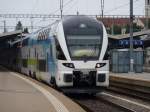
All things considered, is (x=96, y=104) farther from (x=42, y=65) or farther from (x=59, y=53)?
(x=42, y=65)

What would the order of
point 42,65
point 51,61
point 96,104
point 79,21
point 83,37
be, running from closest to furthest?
point 96,104
point 83,37
point 79,21
point 51,61
point 42,65

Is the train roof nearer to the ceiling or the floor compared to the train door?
Result: nearer to the ceiling

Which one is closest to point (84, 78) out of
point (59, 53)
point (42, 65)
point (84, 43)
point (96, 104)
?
point (96, 104)

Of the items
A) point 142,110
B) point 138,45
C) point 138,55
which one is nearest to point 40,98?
point 142,110

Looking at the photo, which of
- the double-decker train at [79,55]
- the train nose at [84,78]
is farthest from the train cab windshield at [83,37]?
the train nose at [84,78]

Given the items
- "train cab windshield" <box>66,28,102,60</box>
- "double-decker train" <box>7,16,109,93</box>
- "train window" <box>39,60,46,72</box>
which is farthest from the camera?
"train window" <box>39,60,46,72</box>

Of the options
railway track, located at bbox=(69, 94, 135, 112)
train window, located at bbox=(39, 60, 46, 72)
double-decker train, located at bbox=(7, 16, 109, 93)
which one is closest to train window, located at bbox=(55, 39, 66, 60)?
double-decker train, located at bbox=(7, 16, 109, 93)

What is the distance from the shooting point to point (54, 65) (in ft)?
71.2

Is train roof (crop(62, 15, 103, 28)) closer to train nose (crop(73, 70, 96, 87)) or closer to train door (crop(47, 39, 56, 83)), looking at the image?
train door (crop(47, 39, 56, 83))

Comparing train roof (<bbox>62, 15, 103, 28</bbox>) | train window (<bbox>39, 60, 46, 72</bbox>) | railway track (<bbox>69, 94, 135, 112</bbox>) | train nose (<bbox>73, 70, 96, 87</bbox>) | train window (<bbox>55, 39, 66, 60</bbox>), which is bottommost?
railway track (<bbox>69, 94, 135, 112</bbox>)

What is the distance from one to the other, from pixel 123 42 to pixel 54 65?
99.6 feet

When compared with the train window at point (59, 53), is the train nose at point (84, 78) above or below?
below

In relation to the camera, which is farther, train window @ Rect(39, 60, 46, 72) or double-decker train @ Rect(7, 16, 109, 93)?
train window @ Rect(39, 60, 46, 72)

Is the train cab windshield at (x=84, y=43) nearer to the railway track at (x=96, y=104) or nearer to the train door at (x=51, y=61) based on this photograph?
the train door at (x=51, y=61)
